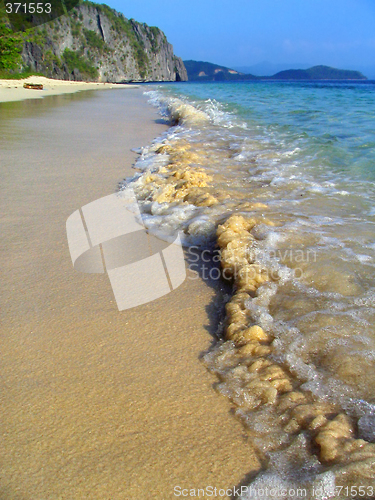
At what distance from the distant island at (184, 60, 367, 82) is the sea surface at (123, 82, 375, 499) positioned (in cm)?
13695

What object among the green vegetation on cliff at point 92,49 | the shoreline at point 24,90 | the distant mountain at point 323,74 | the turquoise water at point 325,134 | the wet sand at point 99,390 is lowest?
the wet sand at point 99,390

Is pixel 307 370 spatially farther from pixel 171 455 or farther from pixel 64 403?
pixel 64 403

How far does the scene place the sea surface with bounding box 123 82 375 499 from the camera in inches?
48.1

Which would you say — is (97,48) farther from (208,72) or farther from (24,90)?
(208,72)

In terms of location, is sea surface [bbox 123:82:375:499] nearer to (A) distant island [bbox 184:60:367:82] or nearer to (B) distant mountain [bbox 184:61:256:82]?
(A) distant island [bbox 184:60:367:82]

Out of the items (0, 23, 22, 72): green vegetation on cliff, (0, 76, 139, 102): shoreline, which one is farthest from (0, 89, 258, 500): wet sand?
(0, 23, 22, 72): green vegetation on cliff

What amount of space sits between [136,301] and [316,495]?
1256 millimetres

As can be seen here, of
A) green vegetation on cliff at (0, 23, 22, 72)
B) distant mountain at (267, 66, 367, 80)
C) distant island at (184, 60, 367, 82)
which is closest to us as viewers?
green vegetation on cliff at (0, 23, 22, 72)

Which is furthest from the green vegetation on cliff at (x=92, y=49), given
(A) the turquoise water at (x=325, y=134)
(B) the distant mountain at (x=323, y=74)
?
(B) the distant mountain at (x=323, y=74)

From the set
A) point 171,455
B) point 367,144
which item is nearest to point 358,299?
point 171,455

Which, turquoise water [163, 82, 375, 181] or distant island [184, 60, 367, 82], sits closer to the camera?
turquoise water [163, 82, 375, 181]
